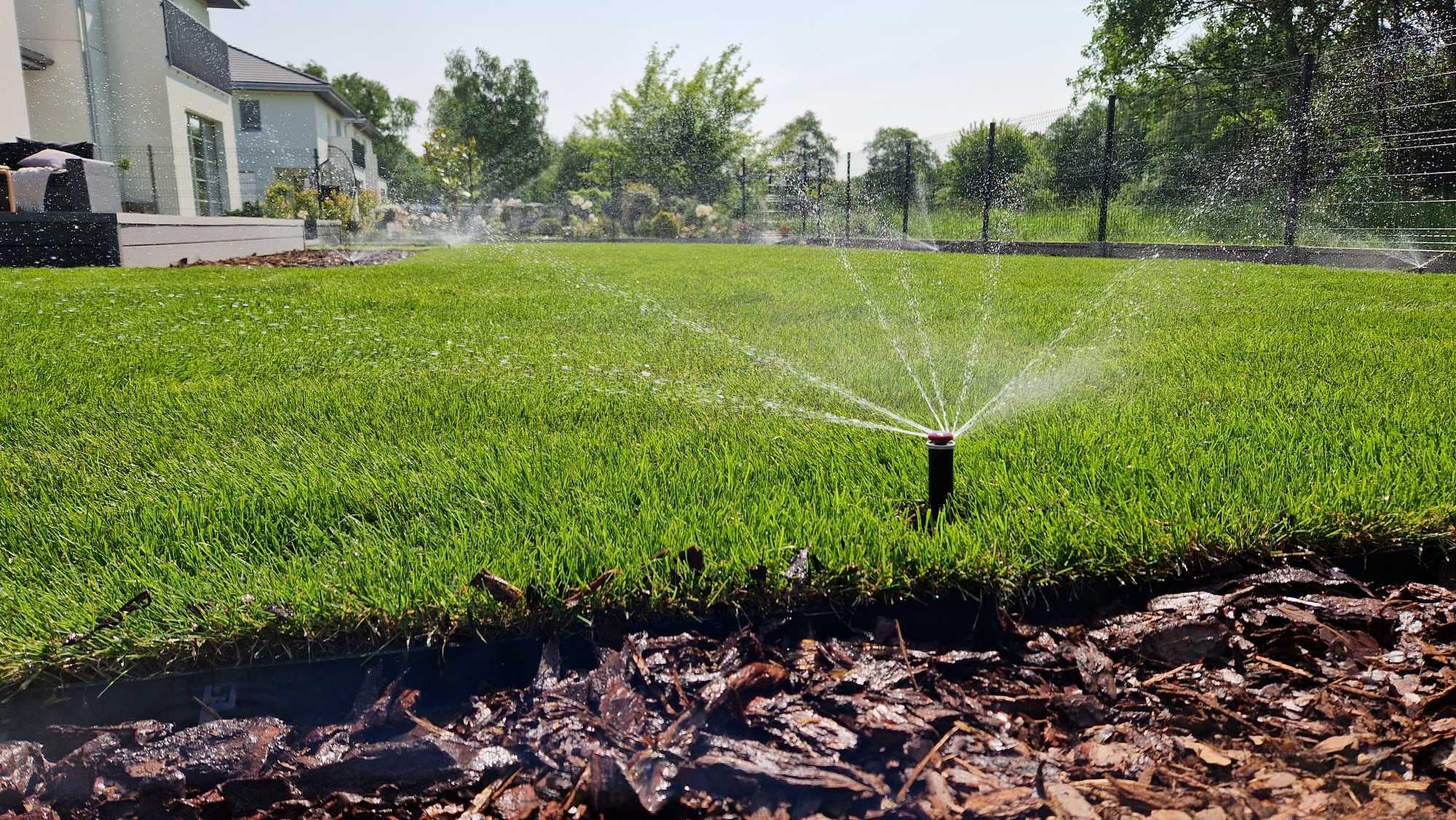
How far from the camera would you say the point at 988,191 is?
500 inches

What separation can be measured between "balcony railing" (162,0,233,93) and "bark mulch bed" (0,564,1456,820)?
1799cm

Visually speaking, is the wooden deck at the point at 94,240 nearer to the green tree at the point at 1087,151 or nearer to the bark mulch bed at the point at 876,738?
the bark mulch bed at the point at 876,738

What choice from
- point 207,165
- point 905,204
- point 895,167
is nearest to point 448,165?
point 207,165

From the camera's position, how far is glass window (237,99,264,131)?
3222 centimetres

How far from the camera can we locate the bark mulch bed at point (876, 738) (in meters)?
1.18

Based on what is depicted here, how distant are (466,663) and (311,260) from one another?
1008 cm

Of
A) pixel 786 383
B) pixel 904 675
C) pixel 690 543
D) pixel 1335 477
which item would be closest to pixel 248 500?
pixel 690 543

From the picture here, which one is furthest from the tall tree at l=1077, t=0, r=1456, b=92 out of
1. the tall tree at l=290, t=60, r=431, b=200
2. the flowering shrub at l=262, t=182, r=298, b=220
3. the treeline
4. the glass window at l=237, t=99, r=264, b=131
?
the tall tree at l=290, t=60, r=431, b=200

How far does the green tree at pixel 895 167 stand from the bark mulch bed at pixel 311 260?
804cm

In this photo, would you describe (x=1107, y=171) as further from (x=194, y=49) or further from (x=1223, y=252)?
(x=194, y=49)

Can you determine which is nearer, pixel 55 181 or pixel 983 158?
pixel 55 181

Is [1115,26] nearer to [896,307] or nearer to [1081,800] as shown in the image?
[896,307]

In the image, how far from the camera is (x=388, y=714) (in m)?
1.39

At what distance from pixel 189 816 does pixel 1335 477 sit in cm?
221
